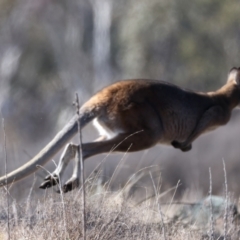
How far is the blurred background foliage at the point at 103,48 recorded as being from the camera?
72.5 feet

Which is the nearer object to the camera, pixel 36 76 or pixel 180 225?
pixel 180 225

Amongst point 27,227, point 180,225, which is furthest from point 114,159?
point 27,227

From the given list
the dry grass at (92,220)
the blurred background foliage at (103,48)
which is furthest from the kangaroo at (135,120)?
the blurred background foliage at (103,48)

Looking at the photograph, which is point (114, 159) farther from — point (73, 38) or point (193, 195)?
point (73, 38)

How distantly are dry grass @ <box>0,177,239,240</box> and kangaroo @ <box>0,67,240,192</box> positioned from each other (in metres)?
0.29

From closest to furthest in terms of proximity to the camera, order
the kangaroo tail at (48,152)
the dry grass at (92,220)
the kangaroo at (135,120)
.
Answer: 1. the dry grass at (92,220)
2. the kangaroo tail at (48,152)
3. the kangaroo at (135,120)

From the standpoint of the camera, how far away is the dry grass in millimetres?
5711

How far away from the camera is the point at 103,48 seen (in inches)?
883

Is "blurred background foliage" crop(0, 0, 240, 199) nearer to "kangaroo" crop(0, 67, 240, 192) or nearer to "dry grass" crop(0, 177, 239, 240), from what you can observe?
"kangaroo" crop(0, 67, 240, 192)

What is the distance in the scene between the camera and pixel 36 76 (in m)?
22.8

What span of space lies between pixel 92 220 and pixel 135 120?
178cm

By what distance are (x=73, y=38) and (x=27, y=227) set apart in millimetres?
17274

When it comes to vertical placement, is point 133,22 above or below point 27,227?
above

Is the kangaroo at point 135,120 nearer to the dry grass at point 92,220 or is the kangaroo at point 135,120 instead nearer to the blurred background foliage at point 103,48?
the dry grass at point 92,220
